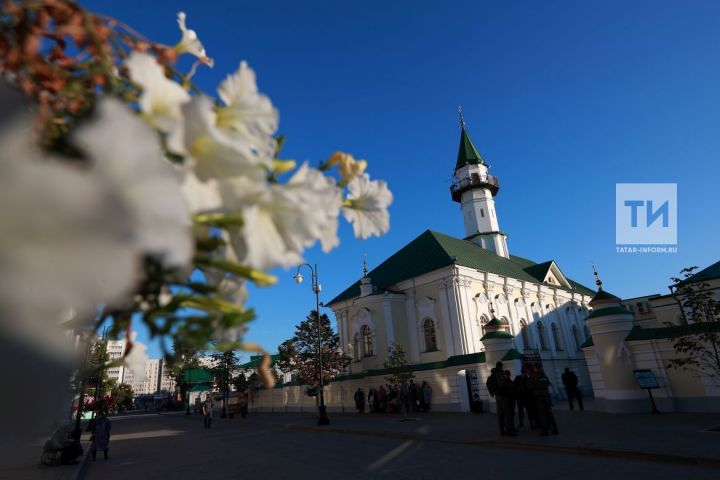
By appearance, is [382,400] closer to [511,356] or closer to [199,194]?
[511,356]

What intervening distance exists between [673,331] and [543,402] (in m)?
5.41

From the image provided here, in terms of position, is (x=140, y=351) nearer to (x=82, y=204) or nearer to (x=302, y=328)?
(x=82, y=204)

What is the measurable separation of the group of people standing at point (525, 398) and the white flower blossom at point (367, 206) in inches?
457

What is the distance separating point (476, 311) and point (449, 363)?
6281 millimetres

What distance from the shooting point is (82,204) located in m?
0.45

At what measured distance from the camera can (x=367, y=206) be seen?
3.77 ft

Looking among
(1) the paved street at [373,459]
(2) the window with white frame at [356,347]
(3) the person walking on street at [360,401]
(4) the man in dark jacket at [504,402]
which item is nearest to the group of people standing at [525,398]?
(4) the man in dark jacket at [504,402]

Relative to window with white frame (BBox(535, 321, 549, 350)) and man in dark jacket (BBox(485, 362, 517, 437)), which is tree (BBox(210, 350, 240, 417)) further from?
man in dark jacket (BBox(485, 362, 517, 437))

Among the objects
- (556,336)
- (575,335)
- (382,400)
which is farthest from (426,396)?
(575,335)

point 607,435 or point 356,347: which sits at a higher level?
point 356,347

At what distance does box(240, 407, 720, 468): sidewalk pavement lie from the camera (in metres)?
7.75

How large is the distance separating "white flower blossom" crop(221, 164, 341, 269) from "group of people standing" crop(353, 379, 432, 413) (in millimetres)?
19448

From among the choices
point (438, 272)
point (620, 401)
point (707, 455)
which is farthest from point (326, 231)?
point (438, 272)

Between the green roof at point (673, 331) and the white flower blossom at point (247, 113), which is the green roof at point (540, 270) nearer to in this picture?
the green roof at point (673, 331)
